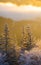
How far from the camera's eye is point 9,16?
264 centimetres

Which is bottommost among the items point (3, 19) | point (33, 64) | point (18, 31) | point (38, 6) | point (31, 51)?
point (33, 64)

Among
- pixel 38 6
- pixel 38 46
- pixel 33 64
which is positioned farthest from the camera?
pixel 38 6

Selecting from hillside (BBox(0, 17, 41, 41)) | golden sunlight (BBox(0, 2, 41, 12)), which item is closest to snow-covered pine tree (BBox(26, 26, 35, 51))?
hillside (BBox(0, 17, 41, 41))

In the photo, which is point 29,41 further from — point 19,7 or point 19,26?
point 19,7

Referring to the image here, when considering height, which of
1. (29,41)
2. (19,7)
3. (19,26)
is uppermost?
(19,7)

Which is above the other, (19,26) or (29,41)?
(19,26)

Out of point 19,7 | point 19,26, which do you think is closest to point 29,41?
point 19,26

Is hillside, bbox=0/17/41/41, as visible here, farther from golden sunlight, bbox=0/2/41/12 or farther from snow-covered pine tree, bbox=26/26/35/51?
golden sunlight, bbox=0/2/41/12

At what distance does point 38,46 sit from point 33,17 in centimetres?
41

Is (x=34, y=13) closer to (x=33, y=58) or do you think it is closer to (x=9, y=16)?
(x=9, y=16)

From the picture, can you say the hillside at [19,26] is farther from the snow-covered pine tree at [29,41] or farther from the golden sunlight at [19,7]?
the golden sunlight at [19,7]

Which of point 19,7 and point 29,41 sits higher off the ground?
point 19,7

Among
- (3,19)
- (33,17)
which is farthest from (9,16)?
(33,17)

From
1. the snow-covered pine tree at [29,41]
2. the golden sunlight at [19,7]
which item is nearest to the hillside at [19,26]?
the snow-covered pine tree at [29,41]
